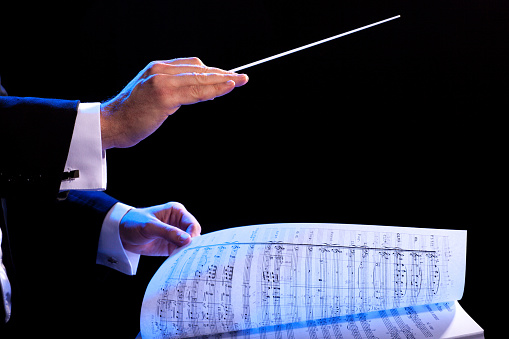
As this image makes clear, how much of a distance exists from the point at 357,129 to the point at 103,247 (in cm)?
67

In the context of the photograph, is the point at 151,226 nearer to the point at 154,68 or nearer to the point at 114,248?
the point at 114,248

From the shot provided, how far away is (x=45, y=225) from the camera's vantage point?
999 mm

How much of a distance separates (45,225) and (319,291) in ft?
2.17

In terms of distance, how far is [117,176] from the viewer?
1.31 metres

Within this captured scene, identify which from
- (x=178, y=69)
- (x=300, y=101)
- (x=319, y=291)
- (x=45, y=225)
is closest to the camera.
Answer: (x=319, y=291)

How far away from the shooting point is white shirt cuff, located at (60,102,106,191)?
682 millimetres

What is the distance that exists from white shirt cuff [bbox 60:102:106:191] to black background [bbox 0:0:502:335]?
57 centimetres

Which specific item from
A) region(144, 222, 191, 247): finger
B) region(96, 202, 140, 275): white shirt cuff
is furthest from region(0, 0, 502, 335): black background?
region(144, 222, 191, 247): finger

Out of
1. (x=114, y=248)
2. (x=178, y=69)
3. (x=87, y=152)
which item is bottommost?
(x=114, y=248)

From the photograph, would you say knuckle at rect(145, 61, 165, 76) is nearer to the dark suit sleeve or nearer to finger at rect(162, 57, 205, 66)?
finger at rect(162, 57, 205, 66)

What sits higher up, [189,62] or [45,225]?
[189,62]

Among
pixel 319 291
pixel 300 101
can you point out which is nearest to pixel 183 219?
pixel 319 291

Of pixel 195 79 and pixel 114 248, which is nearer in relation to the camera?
pixel 195 79

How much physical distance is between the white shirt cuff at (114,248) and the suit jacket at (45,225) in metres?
0.02
